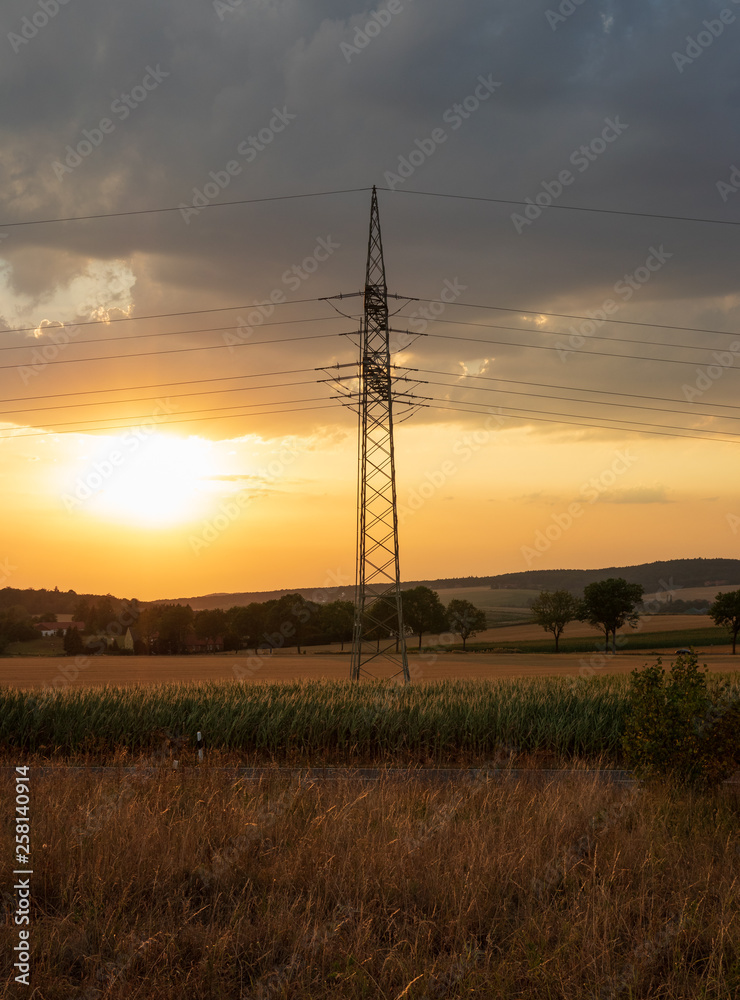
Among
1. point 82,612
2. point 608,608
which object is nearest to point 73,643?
point 82,612

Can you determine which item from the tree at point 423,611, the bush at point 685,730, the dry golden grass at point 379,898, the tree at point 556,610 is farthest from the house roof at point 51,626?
the dry golden grass at point 379,898

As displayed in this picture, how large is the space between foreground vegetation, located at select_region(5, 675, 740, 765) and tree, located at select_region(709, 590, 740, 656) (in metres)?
86.0

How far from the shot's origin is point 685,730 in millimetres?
12555

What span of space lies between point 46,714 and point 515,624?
454ft

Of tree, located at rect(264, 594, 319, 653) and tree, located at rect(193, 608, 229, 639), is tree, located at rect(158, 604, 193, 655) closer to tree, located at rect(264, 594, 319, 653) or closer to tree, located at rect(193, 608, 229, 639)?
tree, located at rect(193, 608, 229, 639)

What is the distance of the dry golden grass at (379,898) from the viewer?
6.33 metres

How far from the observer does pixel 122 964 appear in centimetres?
645

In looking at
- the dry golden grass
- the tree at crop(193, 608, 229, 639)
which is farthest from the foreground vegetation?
the tree at crop(193, 608, 229, 639)

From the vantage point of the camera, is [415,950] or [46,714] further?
[46,714]

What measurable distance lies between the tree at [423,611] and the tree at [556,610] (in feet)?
49.0

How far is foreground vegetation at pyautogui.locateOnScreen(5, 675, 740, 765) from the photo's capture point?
20.2 meters

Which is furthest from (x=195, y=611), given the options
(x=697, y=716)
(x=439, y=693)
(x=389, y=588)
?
(x=697, y=716)

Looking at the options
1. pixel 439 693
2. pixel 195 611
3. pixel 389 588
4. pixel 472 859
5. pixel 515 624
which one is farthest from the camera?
pixel 515 624

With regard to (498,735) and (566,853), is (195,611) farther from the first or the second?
(566,853)
